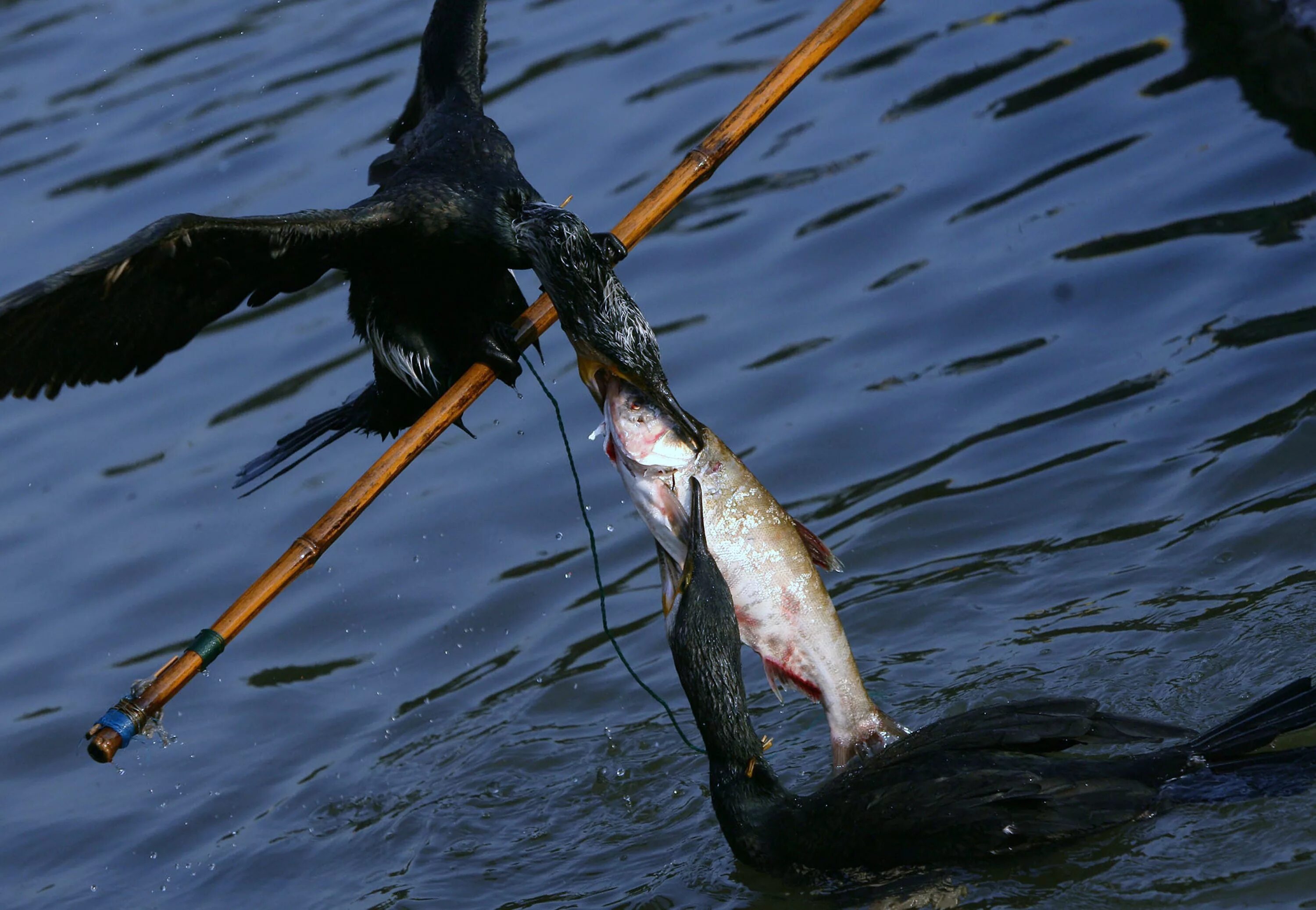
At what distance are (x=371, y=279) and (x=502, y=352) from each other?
20.6 inches

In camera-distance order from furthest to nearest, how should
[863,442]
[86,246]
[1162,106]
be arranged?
[86,246]
[1162,106]
[863,442]

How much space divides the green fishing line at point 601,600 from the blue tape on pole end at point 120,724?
1122 millimetres

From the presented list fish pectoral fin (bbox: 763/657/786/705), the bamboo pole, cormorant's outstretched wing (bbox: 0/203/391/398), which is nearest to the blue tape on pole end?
the bamboo pole

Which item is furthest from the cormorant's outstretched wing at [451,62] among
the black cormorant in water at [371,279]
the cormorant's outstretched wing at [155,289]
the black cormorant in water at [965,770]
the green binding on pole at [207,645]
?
the black cormorant in water at [965,770]

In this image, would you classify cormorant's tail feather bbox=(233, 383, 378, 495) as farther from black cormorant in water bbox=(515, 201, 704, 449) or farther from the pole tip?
the pole tip

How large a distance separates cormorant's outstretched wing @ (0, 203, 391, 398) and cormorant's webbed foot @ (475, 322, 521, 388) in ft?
1.41

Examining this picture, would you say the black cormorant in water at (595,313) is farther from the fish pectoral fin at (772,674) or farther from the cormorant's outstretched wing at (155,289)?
the cormorant's outstretched wing at (155,289)

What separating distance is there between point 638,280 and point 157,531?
8.00 ft

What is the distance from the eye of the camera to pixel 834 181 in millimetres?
8133

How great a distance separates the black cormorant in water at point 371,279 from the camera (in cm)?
414

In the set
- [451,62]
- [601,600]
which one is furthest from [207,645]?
[451,62]

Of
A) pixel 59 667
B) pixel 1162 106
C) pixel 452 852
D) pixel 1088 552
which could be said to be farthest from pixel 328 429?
pixel 1162 106

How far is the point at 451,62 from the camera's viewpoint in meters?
5.80

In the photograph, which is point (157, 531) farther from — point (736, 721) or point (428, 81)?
point (736, 721)
